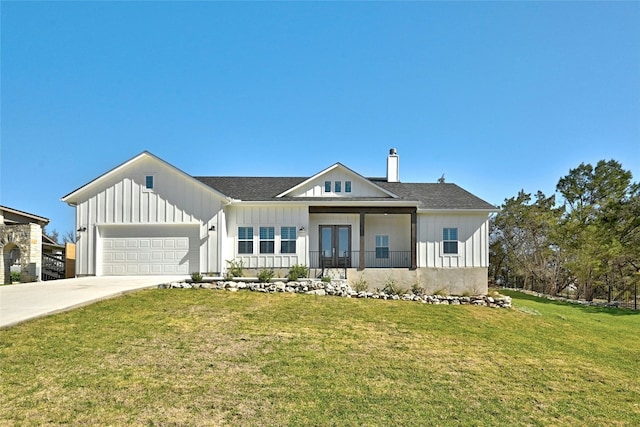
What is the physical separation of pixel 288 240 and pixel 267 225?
3.66ft

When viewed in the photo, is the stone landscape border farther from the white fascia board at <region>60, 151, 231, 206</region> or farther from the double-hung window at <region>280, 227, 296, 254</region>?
the white fascia board at <region>60, 151, 231, 206</region>

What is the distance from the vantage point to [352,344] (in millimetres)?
9109

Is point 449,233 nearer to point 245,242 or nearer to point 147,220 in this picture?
point 245,242

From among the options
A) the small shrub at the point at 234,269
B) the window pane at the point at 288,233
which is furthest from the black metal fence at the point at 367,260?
the small shrub at the point at 234,269

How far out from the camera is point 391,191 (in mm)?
21547

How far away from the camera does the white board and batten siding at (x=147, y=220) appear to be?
1820 centimetres

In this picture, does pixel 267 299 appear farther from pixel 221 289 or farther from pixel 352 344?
pixel 352 344

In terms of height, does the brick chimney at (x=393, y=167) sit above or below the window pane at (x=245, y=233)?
above

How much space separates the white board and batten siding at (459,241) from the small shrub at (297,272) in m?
5.25

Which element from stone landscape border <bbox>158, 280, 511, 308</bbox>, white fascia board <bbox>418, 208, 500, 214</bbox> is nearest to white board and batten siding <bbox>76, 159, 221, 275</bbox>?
stone landscape border <bbox>158, 280, 511, 308</bbox>

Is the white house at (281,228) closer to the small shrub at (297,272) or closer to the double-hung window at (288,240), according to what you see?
the double-hung window at (288,240)

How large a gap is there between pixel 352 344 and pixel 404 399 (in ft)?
9.30

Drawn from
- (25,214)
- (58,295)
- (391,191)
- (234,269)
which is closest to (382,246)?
(391,191)

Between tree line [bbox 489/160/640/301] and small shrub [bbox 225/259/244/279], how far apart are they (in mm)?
15574
